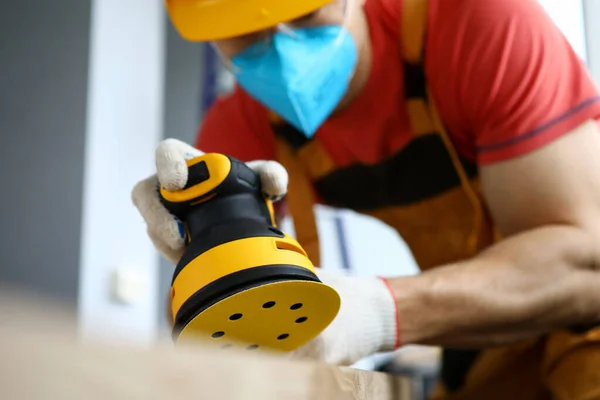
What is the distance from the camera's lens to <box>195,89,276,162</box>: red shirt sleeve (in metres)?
1.10

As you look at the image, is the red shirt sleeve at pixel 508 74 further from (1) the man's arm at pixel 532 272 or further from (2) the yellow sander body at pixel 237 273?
(2) the yellow sander body at pixel 237 273

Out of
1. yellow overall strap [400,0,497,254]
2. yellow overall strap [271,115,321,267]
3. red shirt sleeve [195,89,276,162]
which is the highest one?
yellow overall strap [400,0,497,254]

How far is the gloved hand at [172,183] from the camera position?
533mm

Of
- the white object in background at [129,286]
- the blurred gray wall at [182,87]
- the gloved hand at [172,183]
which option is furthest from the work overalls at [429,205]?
the blurred gray wall at [182,87]

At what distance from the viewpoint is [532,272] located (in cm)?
77

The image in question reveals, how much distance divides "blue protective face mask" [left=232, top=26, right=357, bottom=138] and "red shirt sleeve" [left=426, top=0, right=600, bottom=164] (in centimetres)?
13

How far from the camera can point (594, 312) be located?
806mm

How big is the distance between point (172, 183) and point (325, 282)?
0.70 ft

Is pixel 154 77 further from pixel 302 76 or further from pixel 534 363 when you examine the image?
pixel 534 363

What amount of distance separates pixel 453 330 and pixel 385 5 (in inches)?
18.7

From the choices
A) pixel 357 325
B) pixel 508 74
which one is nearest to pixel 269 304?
pixel 357 325

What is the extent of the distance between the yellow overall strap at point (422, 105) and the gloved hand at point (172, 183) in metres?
0.40

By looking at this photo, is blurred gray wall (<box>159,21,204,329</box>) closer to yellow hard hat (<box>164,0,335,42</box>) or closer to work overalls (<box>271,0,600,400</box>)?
work overalls (<box>271,0,600,400</box>)

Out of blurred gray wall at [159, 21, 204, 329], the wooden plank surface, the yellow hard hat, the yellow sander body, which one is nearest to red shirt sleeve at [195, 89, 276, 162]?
the yellow hard hat
